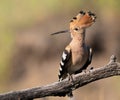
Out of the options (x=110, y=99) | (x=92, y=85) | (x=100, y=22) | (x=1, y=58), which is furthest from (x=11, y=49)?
(x=110, y=99)

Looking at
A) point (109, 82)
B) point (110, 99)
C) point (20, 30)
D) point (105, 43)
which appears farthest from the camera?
point (20, 30)

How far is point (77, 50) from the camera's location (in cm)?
566

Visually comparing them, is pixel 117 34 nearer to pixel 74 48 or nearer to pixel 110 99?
pixel 110 99

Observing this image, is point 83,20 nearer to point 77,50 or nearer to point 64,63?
point 77,50

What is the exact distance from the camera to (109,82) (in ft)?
31.0

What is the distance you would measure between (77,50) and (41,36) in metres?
6.01

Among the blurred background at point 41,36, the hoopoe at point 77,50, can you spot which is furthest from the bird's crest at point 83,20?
the blurred background at point 41,36

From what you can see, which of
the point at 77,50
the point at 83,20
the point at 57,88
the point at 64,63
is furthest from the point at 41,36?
the point at 57,88

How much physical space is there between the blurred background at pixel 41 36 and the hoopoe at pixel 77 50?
4.91m

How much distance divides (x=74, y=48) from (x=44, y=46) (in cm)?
584

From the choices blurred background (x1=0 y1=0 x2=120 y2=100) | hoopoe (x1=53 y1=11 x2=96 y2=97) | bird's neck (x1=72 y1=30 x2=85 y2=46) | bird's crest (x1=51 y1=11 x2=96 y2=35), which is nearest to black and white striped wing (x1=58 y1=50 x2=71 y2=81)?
hoopoe (x1=53 y1=11 x2=96 y2=97)

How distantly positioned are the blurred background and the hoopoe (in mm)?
4912

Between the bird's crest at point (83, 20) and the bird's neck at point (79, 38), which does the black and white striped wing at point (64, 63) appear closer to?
the bird's neck at point (79, 38)

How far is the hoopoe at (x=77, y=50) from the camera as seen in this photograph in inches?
215
